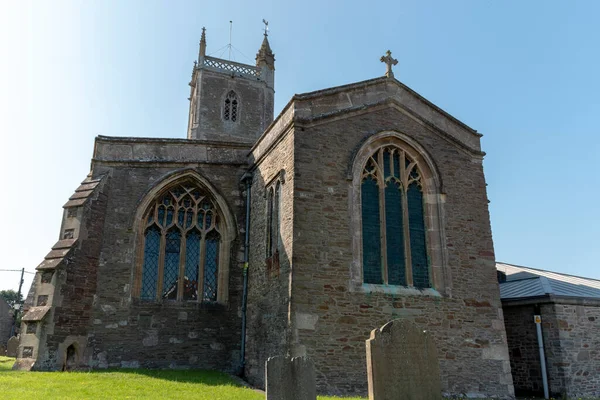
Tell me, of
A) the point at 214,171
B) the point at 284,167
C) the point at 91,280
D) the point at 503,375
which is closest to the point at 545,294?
the point at 503,375

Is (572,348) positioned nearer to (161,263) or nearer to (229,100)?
(161,263)

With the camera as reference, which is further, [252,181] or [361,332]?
[252,181]

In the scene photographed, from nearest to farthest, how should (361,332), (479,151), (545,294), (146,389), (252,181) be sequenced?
(146,389)
(361,332)
(545,294)
(479,151)
(252,181)

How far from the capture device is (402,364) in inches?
288

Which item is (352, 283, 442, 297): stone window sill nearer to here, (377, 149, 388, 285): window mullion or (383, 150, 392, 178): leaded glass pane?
(377, 149, 388, 285): window mullion

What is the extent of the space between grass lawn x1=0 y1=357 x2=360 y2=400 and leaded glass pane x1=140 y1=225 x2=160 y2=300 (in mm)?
2573

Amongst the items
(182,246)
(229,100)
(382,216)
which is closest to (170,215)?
(182,246)

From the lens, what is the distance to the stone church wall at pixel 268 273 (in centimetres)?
1155

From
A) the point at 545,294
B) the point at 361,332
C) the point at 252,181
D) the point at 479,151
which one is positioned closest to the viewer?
the point at 361,332

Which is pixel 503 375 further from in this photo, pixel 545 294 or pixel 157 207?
pixel 157 207

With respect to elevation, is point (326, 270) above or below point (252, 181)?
below

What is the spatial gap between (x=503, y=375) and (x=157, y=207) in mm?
10912

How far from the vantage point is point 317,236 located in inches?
459

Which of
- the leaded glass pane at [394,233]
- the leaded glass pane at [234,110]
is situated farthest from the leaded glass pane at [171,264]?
the leaded glass pane at [234,110]
